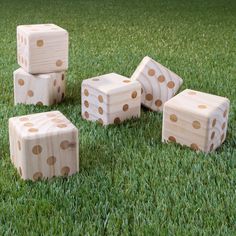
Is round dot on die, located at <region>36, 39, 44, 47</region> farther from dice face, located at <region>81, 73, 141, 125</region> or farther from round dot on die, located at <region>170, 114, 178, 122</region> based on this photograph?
round dot on die, located at <region>170, 114, 178, 122</region>

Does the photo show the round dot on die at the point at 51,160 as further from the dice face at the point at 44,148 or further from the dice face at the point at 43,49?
the dice face at the point at 43,49

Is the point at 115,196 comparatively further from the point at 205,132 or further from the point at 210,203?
the point at 205,132

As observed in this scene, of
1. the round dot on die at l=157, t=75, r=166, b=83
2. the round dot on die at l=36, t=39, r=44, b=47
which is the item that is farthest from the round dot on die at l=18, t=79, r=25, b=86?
the round dot on die at l=157, t=75, r=166, b=83

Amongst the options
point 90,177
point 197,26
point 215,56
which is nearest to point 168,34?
point 197,26

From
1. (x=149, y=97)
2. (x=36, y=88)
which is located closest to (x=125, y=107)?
(x=149, y=97)

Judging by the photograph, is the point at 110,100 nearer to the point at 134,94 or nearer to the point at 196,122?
the point at 134,94
